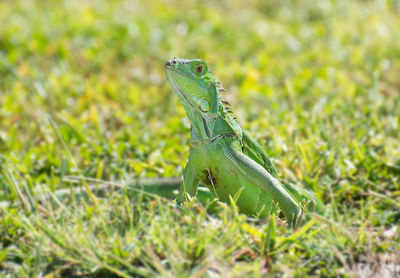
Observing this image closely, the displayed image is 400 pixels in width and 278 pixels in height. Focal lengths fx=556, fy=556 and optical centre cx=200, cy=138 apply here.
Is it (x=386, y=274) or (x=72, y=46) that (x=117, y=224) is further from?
(x=72, y=46)

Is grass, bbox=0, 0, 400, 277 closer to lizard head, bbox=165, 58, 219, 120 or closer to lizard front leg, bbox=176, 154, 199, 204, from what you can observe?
lizard front leg, bbox=176, 154, 199, 204

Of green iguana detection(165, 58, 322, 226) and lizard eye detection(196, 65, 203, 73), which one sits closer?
green iguana detection(165, 58, 322, 226)

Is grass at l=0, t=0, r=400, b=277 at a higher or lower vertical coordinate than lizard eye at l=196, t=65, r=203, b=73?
lower

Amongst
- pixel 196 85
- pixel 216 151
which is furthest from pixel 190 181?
pixel 196 85

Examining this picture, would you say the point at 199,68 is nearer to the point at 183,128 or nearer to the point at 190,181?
the point at 190,181

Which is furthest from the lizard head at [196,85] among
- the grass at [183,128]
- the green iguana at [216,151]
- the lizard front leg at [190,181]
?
the grass at [183,128]

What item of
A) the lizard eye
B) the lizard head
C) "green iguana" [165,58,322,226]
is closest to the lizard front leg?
"green iguana" [165,58,322,226]

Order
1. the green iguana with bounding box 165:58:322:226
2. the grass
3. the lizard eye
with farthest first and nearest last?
the lizard eye → the green iguana with bounding box 165:58:322:226 → the grass
